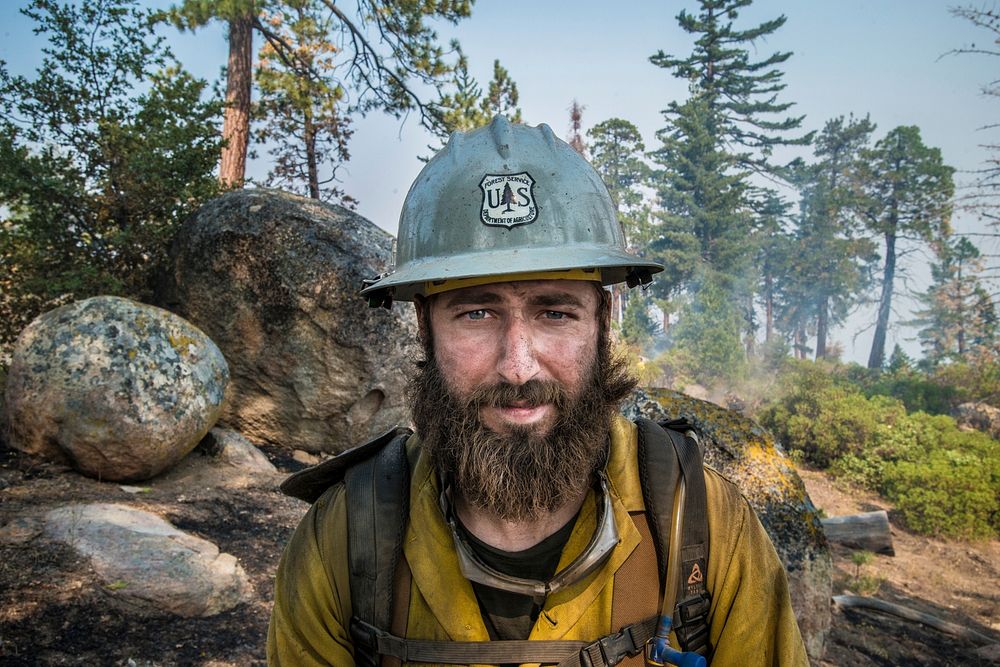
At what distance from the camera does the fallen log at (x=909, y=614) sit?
5.83 meters

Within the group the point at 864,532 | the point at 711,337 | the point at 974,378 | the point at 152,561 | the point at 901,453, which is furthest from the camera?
the point at 711,337

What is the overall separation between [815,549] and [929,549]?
6954mm

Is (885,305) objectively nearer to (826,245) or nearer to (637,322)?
(826,245)

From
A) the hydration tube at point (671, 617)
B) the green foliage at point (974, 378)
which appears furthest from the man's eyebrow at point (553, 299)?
the green foliage at point (974, 378)

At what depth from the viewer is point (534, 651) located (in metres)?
1.56

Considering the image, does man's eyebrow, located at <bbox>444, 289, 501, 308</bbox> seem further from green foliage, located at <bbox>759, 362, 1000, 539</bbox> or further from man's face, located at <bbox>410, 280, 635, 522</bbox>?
green foliage, located at <bbox>759, 362, 1000, 539</bbox>

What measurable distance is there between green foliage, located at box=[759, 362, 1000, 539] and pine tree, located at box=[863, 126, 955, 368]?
18274 mm

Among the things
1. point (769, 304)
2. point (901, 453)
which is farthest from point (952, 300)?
point (901, 453)

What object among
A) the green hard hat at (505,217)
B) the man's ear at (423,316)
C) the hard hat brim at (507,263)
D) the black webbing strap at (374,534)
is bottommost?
the black webbing strap at (374,534)

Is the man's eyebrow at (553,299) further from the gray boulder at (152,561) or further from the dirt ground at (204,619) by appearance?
the gray boulder at (152,561)

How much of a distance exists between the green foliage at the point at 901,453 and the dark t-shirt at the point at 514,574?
33.5 feet

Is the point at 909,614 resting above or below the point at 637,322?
below

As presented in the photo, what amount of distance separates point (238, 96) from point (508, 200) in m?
10.5

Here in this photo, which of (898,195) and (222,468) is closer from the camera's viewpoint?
(222,468)
